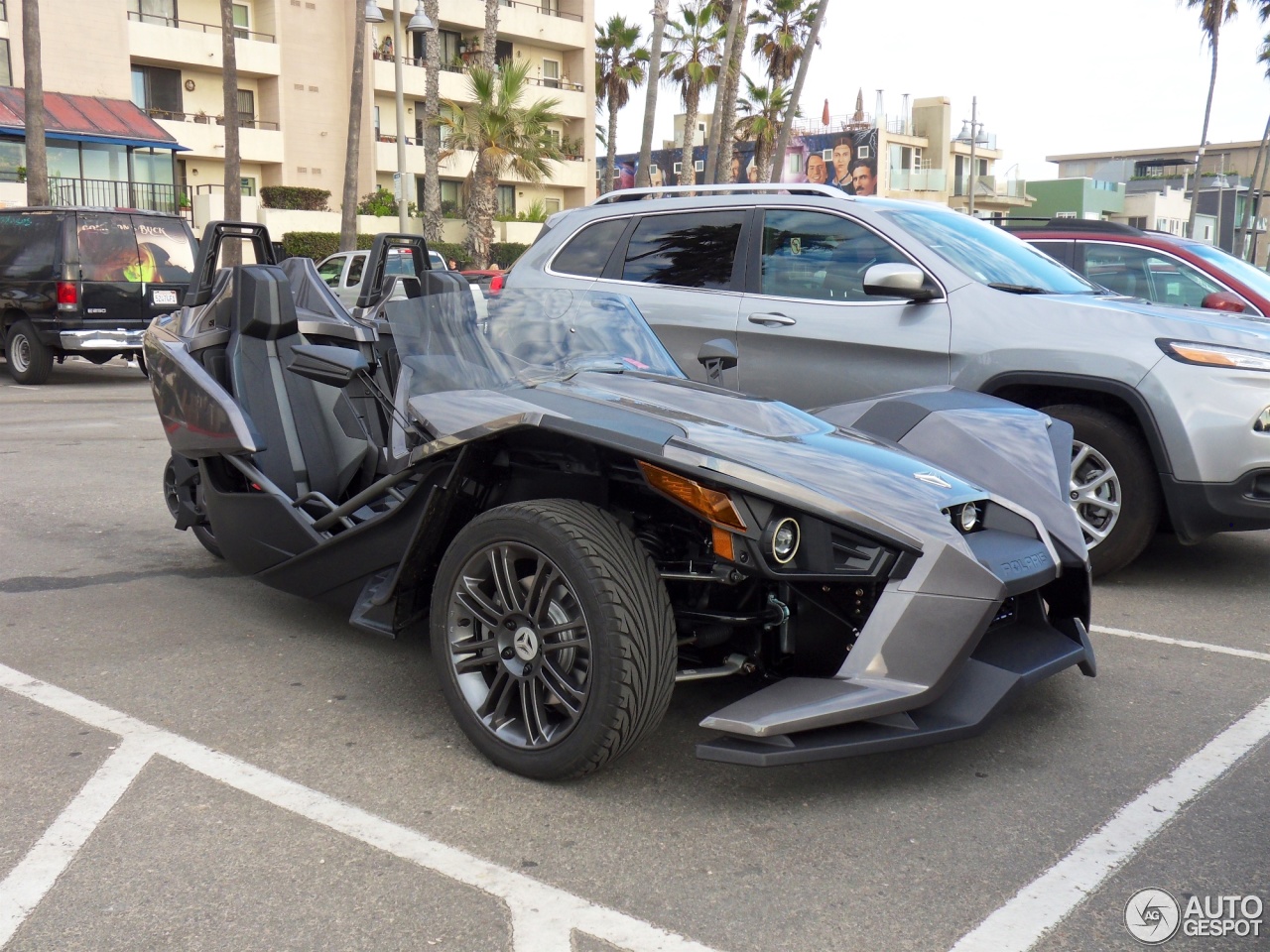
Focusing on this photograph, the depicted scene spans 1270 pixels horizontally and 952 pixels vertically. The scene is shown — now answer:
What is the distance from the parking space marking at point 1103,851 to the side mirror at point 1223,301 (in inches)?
210

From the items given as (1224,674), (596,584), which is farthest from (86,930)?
(1224,674)

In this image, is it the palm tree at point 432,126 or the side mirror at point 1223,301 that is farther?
the palm tree at point 432,126

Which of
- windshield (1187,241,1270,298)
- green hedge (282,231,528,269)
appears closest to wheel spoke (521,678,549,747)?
windshield (1187,241,1270,298)

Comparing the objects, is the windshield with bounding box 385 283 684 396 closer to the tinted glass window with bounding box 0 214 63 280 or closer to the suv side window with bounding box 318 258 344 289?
the tinted glass window with bounding box 0 214 63 280

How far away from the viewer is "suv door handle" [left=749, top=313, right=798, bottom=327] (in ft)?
20.9

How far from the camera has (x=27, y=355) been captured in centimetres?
1493

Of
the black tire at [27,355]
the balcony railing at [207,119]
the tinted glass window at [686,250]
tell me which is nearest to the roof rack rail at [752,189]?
the tinted glass window at [686,250]

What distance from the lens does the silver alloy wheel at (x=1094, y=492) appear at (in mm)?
5543

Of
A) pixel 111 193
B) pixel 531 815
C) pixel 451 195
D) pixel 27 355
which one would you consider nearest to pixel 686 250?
pixel 531 815

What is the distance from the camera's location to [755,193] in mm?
6738

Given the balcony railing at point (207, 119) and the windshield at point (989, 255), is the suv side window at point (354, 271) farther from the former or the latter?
the balcony railing at point (207, 119)

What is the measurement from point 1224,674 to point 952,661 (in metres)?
1.88

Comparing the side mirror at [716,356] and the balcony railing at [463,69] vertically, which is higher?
the balcony railing at [463,69]

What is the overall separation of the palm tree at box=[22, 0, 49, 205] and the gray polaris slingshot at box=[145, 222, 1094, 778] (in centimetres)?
1984
